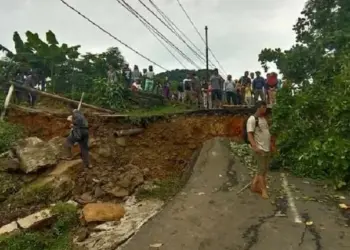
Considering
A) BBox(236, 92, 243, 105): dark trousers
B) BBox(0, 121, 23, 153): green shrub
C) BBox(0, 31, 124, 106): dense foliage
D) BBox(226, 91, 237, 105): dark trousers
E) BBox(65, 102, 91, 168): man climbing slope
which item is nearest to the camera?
BBox(65, 102, 91, 168): man climbing slope

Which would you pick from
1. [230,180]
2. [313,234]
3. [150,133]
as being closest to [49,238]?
[230,180]

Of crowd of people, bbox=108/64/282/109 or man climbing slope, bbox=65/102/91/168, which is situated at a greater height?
crowd of people, bbox=108/64/282/109

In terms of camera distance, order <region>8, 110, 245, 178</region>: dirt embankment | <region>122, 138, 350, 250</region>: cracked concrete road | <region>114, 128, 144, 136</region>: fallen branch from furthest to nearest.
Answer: <region>114, 128, 144, 136</region>: fallen branch, <region>8, 110, 245, 178</region>: dirt embankment, <region>122, 138, 350, 250</region>: cracked concrete road

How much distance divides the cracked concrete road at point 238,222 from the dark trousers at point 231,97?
24.9ft

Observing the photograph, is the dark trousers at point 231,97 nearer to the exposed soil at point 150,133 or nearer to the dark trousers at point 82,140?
the exposed soil at point 150,133

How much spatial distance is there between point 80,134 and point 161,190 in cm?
254

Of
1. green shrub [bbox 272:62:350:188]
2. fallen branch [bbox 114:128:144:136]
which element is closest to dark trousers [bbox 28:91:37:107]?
fallen branch [bbox 114:128:144:136]

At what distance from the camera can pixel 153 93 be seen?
19.5 m

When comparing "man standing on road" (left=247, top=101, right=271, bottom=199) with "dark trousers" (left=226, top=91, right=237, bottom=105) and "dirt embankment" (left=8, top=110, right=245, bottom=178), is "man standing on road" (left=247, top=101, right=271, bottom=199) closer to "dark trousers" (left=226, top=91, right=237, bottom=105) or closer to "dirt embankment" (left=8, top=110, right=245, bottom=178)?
"dirt embankment" (left=8, top=110, right=245, bottom=178)

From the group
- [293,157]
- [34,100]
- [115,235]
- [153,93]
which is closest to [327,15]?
[153,93]

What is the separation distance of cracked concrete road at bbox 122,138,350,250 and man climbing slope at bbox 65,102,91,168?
9.32 ft

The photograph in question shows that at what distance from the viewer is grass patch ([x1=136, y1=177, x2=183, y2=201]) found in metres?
10.9

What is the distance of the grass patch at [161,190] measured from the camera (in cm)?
1086

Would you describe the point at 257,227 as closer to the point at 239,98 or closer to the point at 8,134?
the point at 8,134
